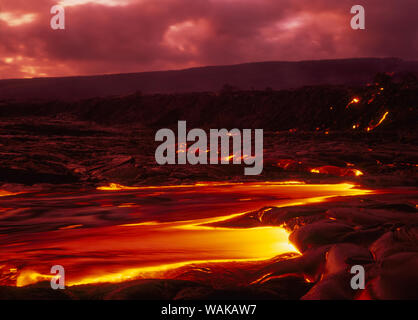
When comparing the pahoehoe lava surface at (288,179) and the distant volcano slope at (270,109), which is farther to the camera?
the distant volcano slope at (270,109)

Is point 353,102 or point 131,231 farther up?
point 353,102

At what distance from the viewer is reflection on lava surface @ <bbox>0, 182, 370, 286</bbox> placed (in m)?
1.92

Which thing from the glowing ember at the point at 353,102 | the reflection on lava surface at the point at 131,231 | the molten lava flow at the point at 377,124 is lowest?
the reflection on lava surface at the point at 131,231

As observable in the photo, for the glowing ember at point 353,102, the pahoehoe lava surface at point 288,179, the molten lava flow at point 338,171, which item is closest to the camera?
the pahoehoe lava surface at point 288,179

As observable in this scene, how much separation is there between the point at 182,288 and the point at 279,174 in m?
3.71

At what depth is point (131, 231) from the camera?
258cm

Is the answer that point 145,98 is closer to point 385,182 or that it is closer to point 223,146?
point 223,146

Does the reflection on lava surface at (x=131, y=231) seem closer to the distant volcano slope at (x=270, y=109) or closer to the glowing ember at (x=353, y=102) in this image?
the distant volcano slope at (x=270, y=109)

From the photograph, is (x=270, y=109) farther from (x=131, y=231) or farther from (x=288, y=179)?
(x=131, y=231)

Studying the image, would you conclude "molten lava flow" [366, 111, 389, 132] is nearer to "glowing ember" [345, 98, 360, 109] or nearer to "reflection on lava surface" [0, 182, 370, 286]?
"glowing ember" [345, 98, 360, 109]

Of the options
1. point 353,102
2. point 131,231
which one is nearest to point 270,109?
point 353,102

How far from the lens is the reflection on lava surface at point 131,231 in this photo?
1917 mm

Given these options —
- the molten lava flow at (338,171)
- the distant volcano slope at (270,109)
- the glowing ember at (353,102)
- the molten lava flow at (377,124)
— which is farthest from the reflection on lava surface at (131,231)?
the glowing ember at (353,102)
